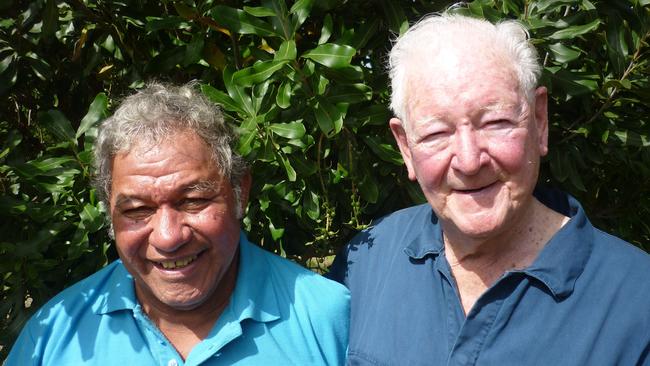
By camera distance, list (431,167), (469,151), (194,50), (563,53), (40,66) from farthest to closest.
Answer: (40,66) → (194,50) → (563,53) → (431,167) → (469,151)

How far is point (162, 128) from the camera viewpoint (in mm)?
2463

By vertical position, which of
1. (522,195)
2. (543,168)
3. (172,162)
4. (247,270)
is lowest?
(543,168)

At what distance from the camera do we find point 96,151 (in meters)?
2.55

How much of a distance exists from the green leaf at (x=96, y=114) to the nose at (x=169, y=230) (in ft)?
1.52

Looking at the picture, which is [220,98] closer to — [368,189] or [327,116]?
[327,116]

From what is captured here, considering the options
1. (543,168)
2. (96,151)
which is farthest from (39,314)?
(543,168)

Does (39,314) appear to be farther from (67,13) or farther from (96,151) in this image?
(67,13)

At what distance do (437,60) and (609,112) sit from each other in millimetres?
930

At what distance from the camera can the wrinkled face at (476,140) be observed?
2.14 metres

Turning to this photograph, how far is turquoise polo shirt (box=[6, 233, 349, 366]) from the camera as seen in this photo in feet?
8.15

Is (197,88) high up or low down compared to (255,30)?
down

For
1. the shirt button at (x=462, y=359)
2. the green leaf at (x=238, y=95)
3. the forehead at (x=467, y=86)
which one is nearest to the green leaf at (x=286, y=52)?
the green leaf at (x=238, y=95)

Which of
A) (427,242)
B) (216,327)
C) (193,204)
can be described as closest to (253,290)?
(216,327)

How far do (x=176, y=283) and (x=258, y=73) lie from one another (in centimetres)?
76
